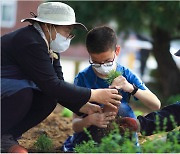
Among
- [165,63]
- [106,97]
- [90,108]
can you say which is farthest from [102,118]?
[165,63]

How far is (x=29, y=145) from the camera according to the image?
3.91 m

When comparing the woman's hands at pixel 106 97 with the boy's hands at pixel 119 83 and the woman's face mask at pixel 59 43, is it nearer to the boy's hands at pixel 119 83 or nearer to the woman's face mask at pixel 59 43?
the boy's hands at pixel 119 83

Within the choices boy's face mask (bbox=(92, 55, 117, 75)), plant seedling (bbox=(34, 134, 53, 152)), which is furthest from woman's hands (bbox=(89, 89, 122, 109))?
plant seedling (bbox=(34, 134, 53, 152))

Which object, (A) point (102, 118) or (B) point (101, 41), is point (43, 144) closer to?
(A) point (102, 118)

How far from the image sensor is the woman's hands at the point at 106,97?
3.27 metres

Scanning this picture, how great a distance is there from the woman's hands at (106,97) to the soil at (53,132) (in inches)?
28.1

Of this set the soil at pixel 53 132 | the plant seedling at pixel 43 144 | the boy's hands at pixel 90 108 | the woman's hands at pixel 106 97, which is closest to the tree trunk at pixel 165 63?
the soil at pixel 53 132

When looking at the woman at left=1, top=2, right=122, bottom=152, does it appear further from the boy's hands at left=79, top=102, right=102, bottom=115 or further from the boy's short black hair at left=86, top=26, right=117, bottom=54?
the boy's short black hair at left=86, top=26, right=117, bottom=54

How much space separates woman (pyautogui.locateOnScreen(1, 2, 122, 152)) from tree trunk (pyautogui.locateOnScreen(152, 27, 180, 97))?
630cm

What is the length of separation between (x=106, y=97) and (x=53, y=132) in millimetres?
1544

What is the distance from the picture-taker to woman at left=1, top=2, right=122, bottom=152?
3.18 metres

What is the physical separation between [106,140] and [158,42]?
7519mm

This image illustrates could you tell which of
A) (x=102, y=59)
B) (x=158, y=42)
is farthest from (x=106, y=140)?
(x=158, y=42)

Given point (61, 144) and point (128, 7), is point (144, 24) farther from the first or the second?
point (61, 144)
